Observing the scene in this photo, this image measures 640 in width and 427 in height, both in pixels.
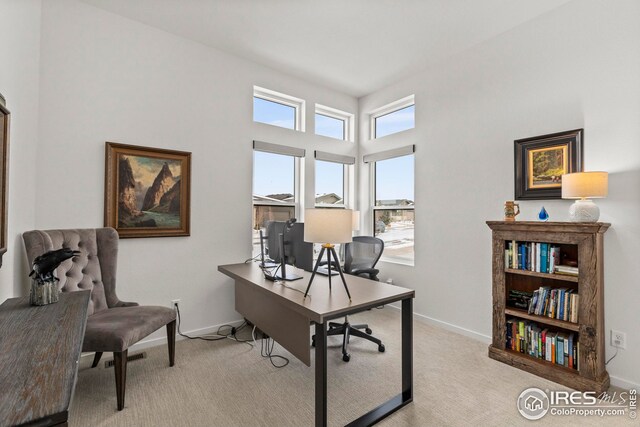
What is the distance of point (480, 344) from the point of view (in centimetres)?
297

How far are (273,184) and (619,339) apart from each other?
136 inches

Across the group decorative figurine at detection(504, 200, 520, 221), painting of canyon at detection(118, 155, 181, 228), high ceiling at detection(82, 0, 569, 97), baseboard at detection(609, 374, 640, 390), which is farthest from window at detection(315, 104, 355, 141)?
baseboard at detection(609, 374, 640, 390)

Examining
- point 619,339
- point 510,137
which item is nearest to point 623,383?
point 619,339

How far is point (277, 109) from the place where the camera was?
3852 mm

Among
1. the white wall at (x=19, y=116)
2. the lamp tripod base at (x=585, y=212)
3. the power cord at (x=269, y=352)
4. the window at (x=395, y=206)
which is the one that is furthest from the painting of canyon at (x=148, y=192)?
the lamp tripod base at (x=585, y=212)

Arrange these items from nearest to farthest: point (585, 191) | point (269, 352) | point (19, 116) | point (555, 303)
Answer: point (19, 116) → point (585, 191) → point (555, 303) → point (269, 352)

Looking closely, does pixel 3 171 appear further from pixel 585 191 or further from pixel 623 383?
pixel 623 383

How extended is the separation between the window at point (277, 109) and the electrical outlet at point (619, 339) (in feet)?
11.8

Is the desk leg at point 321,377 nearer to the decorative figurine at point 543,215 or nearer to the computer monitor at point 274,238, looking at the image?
the computer monitor at point 274,238

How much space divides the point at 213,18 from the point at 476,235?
10.7ft

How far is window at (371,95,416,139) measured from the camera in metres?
3.94

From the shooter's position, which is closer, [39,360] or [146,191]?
[39,360]

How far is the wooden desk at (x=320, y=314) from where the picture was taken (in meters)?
1.66

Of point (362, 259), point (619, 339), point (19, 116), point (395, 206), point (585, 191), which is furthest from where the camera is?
point (395, 206)
